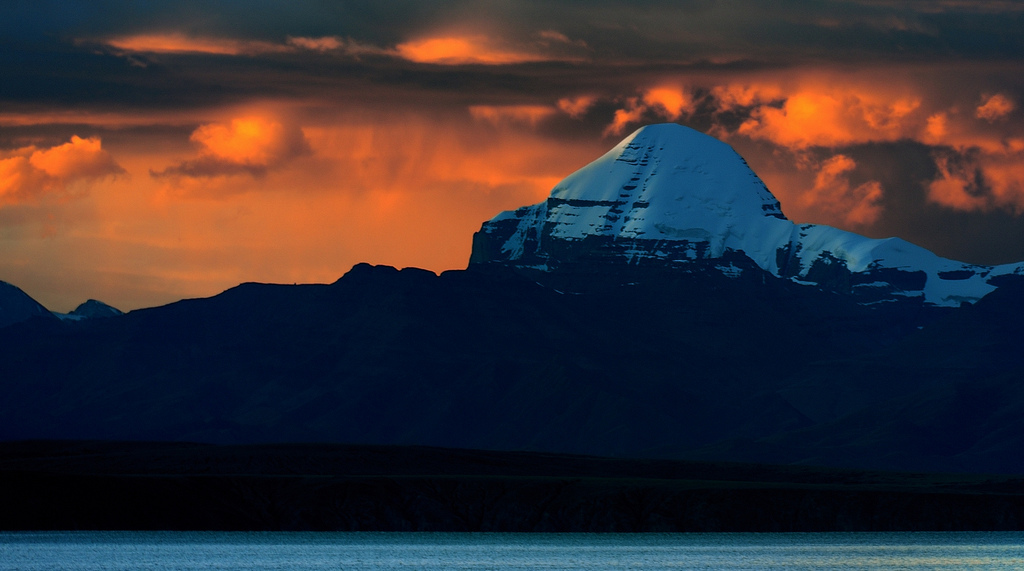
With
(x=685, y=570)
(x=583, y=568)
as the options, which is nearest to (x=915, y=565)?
(x=685, y=570)

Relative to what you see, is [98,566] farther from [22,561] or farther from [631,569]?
[631,569]

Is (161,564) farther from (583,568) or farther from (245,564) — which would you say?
(583,568)

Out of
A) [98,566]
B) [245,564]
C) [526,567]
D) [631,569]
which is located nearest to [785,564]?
[631,569]

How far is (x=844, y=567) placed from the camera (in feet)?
625

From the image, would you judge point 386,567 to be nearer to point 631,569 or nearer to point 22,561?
point 631,569

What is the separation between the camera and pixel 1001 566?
196125 millimetres

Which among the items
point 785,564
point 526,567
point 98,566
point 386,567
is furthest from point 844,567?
point 98,566

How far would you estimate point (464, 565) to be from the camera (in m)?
197

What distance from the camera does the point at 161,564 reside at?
7746 inches

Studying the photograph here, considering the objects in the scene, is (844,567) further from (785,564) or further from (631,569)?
(631,569)

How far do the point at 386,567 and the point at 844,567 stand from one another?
5764cm

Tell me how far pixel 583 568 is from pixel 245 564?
4328 centimetres

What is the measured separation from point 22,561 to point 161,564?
17.2 metres

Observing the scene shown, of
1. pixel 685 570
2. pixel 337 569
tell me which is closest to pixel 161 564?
pixel 337 569
